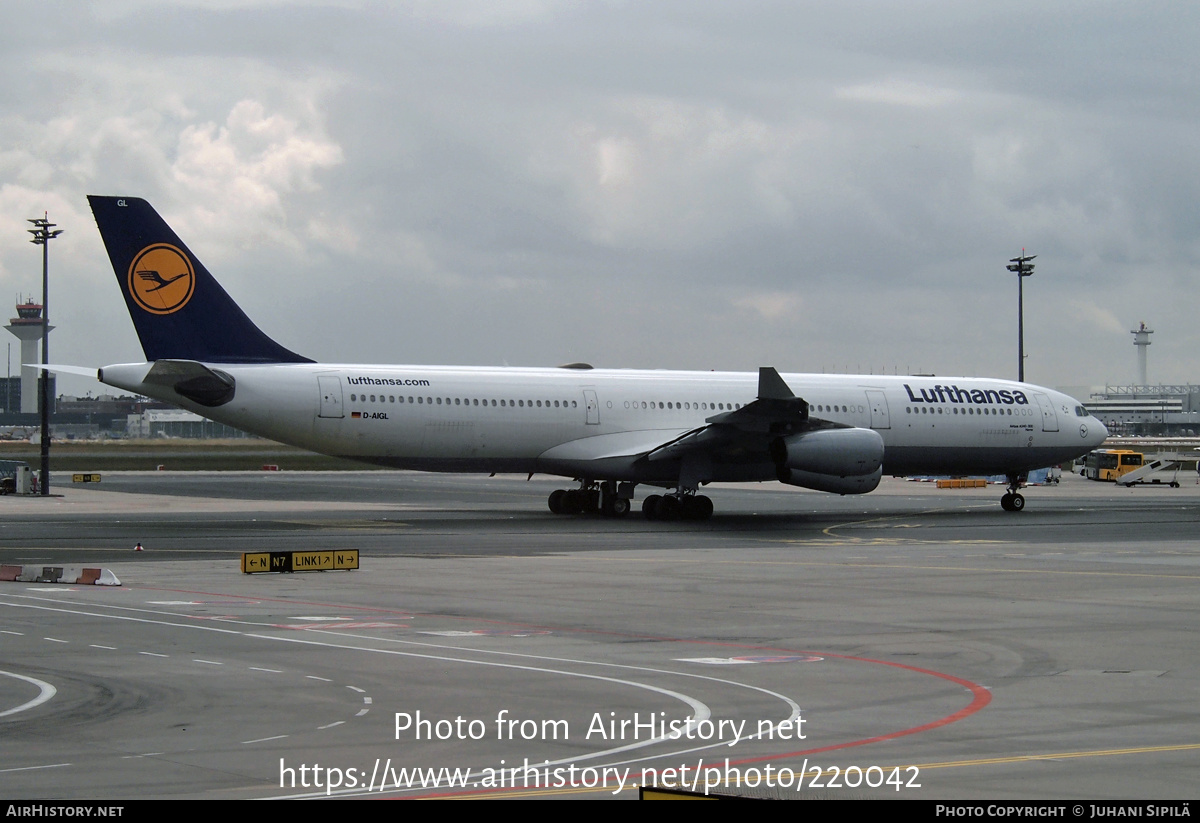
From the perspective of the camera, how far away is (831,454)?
3609 centimetres

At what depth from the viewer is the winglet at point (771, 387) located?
34688 millimetres

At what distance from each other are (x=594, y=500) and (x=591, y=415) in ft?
12.3

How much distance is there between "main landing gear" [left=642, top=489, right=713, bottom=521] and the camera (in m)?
37.7

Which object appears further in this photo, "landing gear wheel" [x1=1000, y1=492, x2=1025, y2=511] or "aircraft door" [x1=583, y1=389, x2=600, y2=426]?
"landing gear wheel" [x1=1000, y1=492, x2=1025, y2=511]

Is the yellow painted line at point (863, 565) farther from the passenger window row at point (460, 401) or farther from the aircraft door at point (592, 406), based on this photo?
the aircraft door at point (592, 406)

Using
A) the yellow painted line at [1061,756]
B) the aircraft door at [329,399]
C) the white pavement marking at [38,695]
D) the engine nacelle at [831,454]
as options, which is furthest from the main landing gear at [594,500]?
the yellow painted line at [1061,756]

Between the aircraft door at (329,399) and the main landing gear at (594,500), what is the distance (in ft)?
28.2

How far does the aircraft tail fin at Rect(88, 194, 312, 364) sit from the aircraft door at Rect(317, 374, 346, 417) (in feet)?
7.26

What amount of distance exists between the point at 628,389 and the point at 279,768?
103ft

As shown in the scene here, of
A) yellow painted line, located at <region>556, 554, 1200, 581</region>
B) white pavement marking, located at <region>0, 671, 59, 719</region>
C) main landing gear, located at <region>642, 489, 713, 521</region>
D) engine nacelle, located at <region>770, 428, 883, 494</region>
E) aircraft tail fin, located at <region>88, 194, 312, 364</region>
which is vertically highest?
aircraft tail fin, located at <region>88, 194, 312, 364</region>

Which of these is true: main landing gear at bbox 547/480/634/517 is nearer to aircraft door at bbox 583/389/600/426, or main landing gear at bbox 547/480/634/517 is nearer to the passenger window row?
aircraft door at bbox 583/389/600/426

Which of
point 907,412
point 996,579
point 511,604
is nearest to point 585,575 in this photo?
point 511,604

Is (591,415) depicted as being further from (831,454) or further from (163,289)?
(163,289)

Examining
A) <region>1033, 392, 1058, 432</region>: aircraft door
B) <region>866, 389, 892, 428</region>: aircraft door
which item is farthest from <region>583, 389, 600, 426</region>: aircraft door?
<region>1033, 392, 1058, 432</region>: aircraft door
